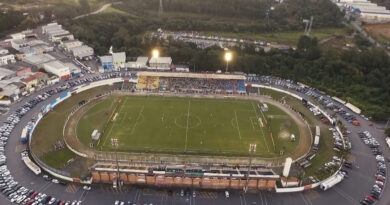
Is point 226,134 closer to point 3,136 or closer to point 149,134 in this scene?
point 149,134

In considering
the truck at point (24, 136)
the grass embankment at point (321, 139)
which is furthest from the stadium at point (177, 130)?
the grass embankment at point (321, 139)

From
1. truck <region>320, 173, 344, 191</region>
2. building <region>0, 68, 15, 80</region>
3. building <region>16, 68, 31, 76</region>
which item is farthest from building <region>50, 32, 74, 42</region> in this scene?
truck <region>320, 173, 344, 191</region>

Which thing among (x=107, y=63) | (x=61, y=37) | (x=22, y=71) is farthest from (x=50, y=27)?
(x=107, y=63)

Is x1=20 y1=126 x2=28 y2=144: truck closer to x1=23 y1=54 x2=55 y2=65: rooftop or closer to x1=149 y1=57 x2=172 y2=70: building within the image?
x1=23 y1=54 x2=55 y2=65: rooftop

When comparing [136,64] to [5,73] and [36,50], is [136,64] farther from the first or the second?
[5,73]

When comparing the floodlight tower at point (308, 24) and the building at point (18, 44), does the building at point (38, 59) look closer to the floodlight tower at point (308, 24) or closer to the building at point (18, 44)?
the building at point (18, 44)

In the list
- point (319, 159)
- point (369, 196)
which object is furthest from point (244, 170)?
point (369, 196)

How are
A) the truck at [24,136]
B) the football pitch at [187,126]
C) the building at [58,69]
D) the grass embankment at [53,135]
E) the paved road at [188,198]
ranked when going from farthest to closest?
the building at [58,69]
the football pitch at [187,126]
the truck at [24,136]
the grass embankment at [53,135]
the paved road at [188,198]
